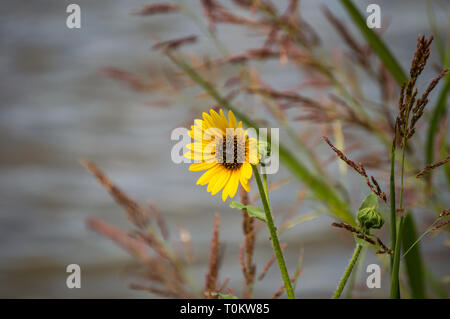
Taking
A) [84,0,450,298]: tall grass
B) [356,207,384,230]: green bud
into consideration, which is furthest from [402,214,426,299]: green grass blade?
[356,207,384,230]: green bud

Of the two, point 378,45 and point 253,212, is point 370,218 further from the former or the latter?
point 378,45

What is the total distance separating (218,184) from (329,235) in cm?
76

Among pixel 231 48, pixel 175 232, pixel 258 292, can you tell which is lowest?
pixel 258 292

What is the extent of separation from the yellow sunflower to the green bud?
50mm

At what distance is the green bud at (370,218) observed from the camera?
0.19 m

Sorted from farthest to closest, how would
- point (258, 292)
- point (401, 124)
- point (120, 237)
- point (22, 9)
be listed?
point (22, 9) < point (258, 292) < point (120, 237) < point (401, 124)

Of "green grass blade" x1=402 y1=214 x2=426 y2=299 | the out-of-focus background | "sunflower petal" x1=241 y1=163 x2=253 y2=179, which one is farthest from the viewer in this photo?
Answer: the out-of-focus background

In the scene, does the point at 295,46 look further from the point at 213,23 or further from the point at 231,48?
the point at 231,48

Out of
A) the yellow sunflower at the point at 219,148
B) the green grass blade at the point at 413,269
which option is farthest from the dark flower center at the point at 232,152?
the green grass blade at the point at 413,269

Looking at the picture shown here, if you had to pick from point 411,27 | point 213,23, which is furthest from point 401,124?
point 411,27

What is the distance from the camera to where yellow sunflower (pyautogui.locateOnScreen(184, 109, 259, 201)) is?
18cm

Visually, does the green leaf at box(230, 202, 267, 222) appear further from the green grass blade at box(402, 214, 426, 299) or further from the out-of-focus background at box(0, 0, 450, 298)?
the out-of-focus background at box(0, 0, 450, 298)

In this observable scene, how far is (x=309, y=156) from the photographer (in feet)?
1.26

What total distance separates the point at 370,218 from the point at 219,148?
0.21 ft
